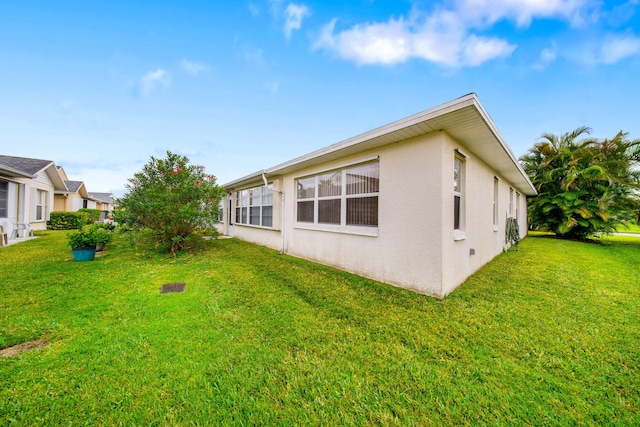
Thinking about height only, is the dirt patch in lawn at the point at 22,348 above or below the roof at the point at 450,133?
below

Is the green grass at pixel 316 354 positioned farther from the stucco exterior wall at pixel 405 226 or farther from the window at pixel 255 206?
the window at pixel 255 206

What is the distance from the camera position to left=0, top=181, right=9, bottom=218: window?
9641 millimetres

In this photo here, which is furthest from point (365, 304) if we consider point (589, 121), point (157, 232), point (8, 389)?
point (589, 121)

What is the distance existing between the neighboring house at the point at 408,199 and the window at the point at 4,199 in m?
12.0

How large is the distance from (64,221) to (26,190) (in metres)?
3.79

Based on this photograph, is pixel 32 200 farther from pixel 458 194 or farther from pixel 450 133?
pixel 458 194

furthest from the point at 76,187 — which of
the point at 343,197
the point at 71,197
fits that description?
the point at 343,197

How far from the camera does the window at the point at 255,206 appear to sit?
28.8 ft

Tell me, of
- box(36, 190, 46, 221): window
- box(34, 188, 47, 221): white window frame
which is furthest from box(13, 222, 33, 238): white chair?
box(36, 190, 46, 221): window

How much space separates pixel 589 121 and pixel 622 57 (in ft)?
17.1

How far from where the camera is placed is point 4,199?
974 centimetres

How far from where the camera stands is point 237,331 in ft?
9.19

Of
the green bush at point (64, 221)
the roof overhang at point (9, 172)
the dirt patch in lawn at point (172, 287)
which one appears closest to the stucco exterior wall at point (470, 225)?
the dirt patch in lawn at point (172, 287)

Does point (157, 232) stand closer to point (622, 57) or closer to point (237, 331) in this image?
point (237, 331)
